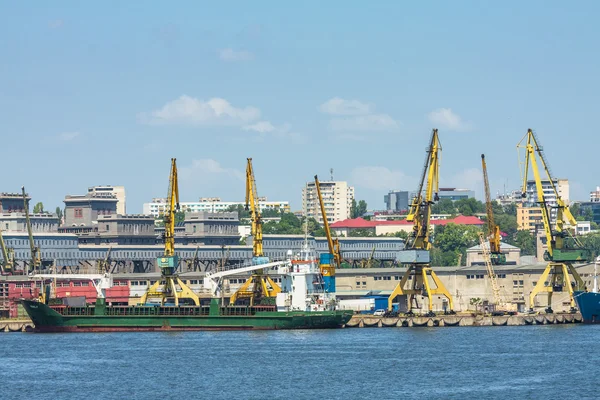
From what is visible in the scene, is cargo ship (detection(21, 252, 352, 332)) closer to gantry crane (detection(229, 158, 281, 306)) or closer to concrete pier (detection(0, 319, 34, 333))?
concrete pier (detection(0, 319, 34, 333))

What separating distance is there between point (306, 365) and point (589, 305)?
46.4 meters

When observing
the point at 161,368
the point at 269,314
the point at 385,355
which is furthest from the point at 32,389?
the point at 269,314

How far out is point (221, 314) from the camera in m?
126

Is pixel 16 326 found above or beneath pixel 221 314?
beneath

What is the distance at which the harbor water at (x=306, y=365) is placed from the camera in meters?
79.4

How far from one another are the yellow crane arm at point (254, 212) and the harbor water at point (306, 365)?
22366 millimetres

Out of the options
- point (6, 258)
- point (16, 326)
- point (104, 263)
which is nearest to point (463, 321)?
point (16, 326)

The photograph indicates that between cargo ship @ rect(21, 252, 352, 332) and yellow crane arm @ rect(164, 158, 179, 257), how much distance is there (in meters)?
14.2

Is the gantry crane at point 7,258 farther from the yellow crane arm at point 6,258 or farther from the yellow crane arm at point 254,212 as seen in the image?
the yellow crane arm at point 254,212

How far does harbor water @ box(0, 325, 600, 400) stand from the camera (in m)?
79.4

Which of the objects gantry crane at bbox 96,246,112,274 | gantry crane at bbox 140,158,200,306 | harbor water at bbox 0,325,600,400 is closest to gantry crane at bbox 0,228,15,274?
gantry crane at bbox 96,246,112,274

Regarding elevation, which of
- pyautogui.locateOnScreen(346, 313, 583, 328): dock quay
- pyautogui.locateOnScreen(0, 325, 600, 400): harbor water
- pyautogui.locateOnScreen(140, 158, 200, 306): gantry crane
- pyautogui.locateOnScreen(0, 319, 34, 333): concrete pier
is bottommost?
pyautogui.locateOnScreen(0, 325, 600, 400): harbor water

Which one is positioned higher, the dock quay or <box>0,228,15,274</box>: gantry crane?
<box>0,228,15,274</box>: gantry crane

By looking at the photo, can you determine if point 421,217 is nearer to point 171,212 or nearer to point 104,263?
point 171,212
